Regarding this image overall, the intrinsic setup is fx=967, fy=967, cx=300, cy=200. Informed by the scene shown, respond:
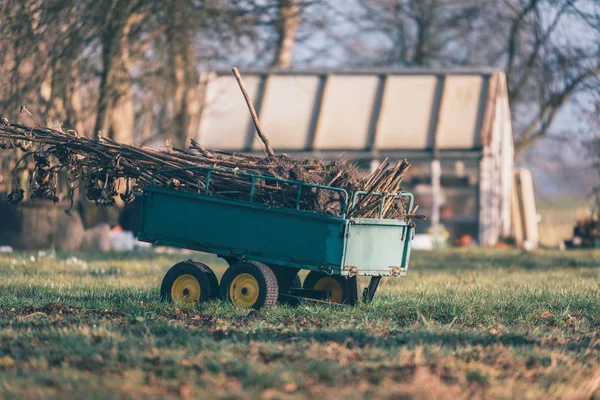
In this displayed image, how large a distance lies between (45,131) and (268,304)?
326 cm

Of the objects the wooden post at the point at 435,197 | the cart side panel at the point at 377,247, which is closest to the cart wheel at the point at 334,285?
the cart side panel at the point at 377,247

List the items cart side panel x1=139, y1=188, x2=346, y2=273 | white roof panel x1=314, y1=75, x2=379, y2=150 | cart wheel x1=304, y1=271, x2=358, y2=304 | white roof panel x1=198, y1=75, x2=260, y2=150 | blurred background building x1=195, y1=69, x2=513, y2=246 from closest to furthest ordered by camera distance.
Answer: cart side panel x1=139, y1=188, x2=346, y2=273
cart wheel x1=304, y1=271, x2=358, y2=304
blurred background building x1=195, y1=69, x2=513, y2=246
white roof panel x1=314, y1=75, x2=379, y2=150
white roof panel x1=198, y1=75, x2=260, y2=150

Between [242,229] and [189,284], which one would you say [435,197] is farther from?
[242,229]

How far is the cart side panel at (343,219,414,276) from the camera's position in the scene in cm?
955

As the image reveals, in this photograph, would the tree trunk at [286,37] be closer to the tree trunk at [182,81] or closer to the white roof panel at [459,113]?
the tree trunk at [182,81]

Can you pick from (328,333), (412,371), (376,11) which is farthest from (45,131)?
(376,11)

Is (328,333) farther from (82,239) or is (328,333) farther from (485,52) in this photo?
(485,52)

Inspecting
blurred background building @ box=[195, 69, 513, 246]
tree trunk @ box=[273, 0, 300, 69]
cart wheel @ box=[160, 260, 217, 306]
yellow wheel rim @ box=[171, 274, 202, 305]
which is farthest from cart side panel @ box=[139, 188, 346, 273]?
tree trunk @ box=[273, 0, 300, 69]

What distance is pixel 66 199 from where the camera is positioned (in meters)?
19.8

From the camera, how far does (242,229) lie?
32.4 ft

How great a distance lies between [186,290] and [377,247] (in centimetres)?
211

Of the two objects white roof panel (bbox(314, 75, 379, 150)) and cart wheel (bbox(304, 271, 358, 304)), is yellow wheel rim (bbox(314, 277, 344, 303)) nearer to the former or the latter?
cart wheel (bbox(304, 271, 358, 304))

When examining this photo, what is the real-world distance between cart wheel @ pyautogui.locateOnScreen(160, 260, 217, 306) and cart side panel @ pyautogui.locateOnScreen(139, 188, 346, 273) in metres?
0.26

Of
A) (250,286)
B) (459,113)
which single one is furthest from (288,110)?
(250,286)
